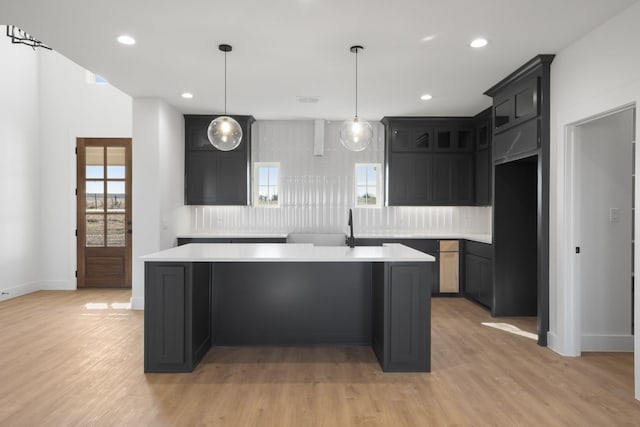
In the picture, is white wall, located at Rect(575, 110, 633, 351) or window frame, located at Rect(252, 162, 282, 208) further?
window frame, located at Rect(252, 162, 282, 208)

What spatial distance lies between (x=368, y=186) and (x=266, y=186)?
1684 mm

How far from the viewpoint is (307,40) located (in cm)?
356

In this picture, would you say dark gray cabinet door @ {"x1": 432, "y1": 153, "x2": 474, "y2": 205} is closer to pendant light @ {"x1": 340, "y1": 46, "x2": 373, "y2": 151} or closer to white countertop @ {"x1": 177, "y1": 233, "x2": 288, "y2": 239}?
white countertop @ {"x1": 177, "y1": 233, "x2": 288, "y2": 239}

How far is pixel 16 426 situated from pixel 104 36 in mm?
2972

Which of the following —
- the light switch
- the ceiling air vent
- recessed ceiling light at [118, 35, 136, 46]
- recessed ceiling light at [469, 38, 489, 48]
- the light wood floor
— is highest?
recessed ceiling light at [118, 35, 136, 46]

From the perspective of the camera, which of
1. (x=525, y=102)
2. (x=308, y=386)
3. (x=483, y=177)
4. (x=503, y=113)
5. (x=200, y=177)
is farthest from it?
(x=200, y=177)

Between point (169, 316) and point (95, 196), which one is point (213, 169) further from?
Result: point (169, 316)

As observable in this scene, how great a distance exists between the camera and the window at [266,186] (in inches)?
265

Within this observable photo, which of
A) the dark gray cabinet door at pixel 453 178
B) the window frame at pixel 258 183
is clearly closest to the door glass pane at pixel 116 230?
the window frame at pixel 258 183

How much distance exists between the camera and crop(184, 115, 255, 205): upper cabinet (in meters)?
6.32

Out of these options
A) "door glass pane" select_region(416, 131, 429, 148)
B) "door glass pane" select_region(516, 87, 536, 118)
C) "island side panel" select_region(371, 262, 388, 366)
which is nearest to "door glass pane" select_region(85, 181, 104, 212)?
"island side panel" select_region(371, 262, 388, 366)

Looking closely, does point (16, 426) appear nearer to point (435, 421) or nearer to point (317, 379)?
point (317, 379)

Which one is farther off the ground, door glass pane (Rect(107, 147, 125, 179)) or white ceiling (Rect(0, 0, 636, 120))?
white ceiling (Rect(0, 0, 636, 120))

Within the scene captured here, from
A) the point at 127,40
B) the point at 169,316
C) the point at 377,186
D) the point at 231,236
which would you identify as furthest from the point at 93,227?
the point at 377,186
